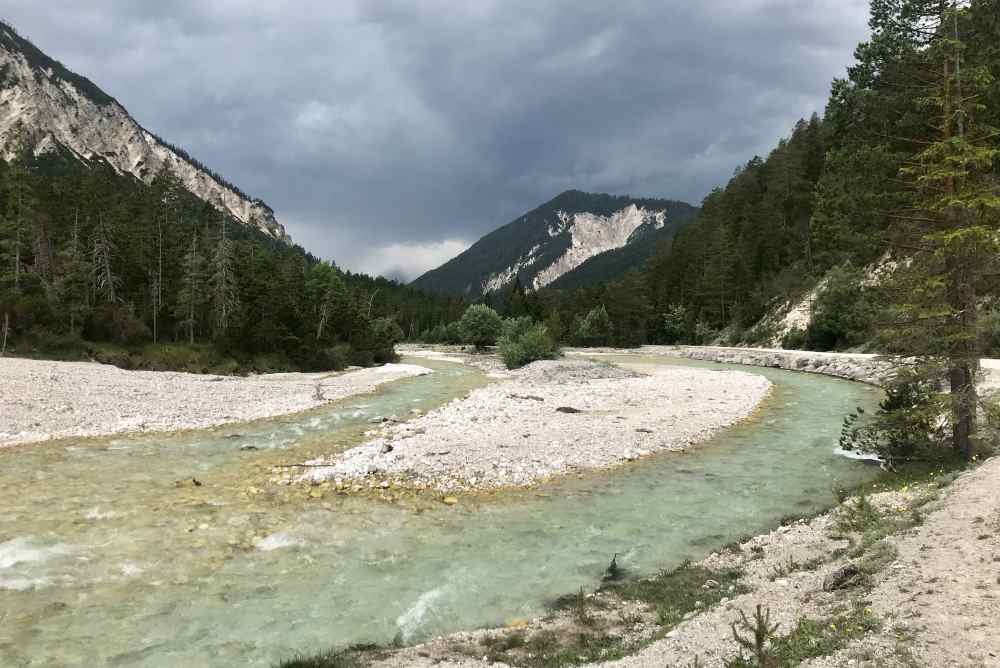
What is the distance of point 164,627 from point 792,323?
244ft

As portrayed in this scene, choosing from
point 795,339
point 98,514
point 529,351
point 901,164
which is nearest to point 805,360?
point 795,339

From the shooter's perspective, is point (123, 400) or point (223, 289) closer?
point (123, 400)

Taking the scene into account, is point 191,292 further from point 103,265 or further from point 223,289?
point 103,265

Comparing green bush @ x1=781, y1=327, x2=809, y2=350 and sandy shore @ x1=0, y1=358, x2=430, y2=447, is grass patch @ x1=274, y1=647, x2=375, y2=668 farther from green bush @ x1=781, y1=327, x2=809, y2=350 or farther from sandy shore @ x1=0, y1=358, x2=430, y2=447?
green bush @ x1=781, y1=327, x2=809, y2=350

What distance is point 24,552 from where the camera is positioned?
1061 centimetres

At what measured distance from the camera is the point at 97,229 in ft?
188

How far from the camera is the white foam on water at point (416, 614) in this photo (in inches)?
325

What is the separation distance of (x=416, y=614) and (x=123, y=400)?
25869 millimetres

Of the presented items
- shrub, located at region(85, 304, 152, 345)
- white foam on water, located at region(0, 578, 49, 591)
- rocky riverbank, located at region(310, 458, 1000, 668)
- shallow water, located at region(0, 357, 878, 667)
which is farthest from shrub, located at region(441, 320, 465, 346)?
rocky riverbank, located at region(310, 458, 1000, 668)

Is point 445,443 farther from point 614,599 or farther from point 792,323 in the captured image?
point 792,323

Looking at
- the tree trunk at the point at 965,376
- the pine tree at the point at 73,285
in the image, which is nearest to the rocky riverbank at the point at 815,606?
the tree trunk at the point at 965,376

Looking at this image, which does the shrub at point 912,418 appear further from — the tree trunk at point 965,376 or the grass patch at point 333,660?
the grass patch at point 333,660

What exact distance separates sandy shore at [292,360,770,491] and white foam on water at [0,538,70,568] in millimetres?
6064

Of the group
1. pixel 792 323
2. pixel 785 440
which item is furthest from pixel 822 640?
pixel 792 323
